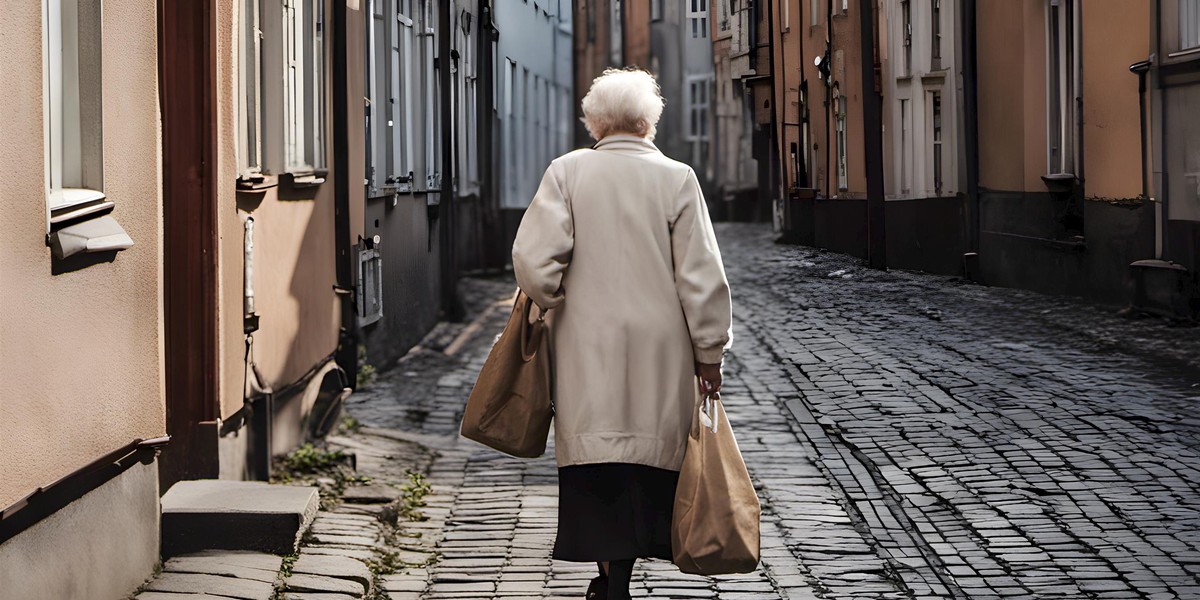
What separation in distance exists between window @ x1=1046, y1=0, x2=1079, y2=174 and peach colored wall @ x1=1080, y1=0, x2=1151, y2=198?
0.10 meters

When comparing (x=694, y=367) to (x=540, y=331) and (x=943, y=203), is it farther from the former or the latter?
(x=943, y=203)

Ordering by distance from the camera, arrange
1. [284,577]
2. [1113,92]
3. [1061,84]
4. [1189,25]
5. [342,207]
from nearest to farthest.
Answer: [284,577] < [1061,84] < [342,207] < [1113,92] < [1189,25]

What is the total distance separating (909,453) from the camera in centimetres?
757

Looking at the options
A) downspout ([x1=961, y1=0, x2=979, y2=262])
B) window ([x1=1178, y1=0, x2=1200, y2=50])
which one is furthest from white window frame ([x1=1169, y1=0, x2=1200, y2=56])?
downspout ([x1=961, y1=0, x2=979, y2=262])

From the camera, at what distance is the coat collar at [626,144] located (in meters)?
4.61

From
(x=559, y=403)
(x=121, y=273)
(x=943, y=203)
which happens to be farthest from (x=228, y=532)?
(x=943, y=203)

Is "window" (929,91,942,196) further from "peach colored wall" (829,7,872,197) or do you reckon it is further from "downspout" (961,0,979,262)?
"peach colored wall" (829,7,872,197)

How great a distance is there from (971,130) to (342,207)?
2.88 metres

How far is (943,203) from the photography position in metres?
6.95

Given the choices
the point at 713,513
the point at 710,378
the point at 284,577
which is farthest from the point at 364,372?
the point at 713,513

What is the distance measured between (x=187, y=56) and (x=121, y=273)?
1227mm

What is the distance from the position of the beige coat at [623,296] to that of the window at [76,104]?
131 centimetres

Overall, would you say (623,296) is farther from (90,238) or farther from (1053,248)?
(1053,248)

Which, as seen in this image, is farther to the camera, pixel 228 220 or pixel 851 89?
A: pixel 851 89
